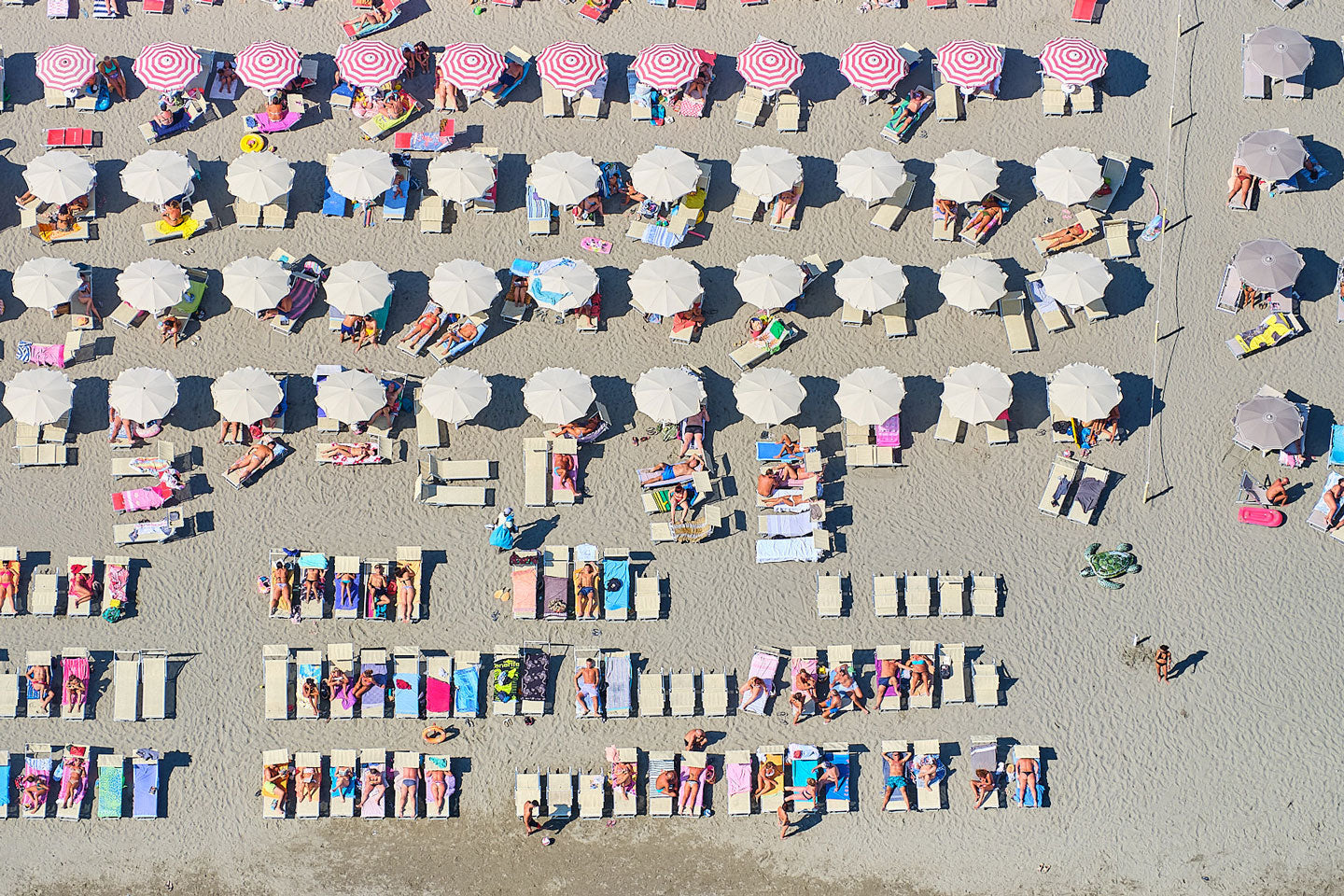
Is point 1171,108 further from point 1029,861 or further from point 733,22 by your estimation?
point 1029,861

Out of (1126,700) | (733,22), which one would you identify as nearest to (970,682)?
(1126,700)

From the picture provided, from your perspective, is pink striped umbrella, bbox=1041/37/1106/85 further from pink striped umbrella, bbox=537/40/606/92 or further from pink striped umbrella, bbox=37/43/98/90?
pink striped umbrella, bbox=37/43/98/90

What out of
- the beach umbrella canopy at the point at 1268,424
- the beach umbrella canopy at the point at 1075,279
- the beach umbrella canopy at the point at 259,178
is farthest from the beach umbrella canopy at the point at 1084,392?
the beach umbrella canopy at the point at 259,178

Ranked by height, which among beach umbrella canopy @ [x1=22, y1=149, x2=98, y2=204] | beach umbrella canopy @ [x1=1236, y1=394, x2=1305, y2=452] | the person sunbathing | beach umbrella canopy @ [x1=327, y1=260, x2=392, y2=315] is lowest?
beach umbrella canopy @ [x1=1236, y1=394, x2=1305, y2=452]

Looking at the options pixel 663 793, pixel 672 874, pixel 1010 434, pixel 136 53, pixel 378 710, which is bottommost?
pixel 672 874

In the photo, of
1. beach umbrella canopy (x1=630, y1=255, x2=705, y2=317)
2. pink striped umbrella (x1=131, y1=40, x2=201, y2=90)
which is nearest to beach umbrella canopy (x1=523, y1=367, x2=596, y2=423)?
beach umbrella canopy (x1=630, y1=255, x2=705, y2=317)

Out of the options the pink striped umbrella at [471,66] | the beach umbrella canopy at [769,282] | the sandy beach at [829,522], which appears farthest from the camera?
the pink striped umbrella at [471,66]

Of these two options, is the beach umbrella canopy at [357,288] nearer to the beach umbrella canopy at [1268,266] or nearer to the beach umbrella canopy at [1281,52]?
the beach umbrella canopy at [1268,266]
